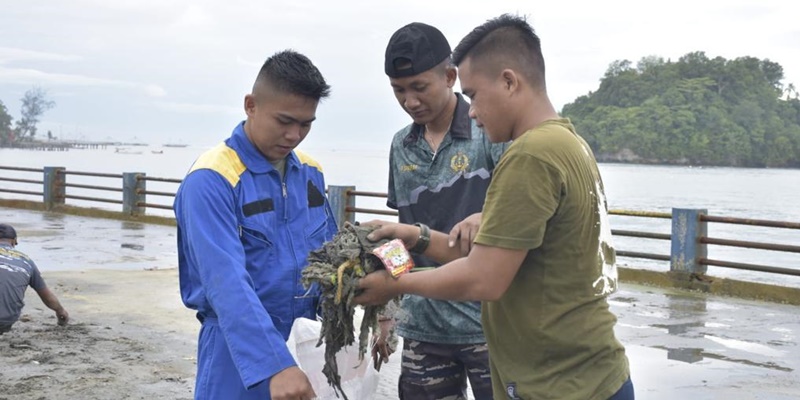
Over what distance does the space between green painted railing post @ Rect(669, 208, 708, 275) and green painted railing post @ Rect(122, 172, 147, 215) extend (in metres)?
11.7

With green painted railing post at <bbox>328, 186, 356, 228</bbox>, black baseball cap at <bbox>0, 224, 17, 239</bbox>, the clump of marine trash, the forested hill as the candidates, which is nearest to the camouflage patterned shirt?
the clump of marine trash

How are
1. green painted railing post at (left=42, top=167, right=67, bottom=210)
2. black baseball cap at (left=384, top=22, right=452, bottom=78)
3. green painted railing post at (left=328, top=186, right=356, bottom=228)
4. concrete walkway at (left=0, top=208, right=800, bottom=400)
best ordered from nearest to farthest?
black baseball cap at (left=384, top=22, right=452, bottom=78) → concrete walkway at (left=0, top=208, right=800, bottom=400) → green painted railing post at (left=328, top=186, right=356, bottom=228) → green painted railing post at (left=42, top=167, right=67, bottom=210)

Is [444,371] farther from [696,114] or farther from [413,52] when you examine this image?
[696,114]

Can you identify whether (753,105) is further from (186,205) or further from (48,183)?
(186,205)

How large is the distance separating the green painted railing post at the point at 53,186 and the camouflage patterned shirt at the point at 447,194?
1908 centimetres

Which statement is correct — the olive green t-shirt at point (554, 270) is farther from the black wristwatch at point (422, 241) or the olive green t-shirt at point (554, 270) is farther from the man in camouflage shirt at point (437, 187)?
the man in camouflage shirt at point (437, 187)

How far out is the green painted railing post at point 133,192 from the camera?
19750 mm

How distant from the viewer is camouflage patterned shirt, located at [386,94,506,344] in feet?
12.1

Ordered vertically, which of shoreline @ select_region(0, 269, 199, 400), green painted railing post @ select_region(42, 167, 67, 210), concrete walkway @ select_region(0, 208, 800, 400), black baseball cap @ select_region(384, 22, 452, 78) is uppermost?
black baseball cap @ select_region(384, 22, 452, 78)

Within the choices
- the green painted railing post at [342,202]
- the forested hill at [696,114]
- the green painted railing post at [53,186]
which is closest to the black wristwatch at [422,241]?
the green painted railing post at [342,202]

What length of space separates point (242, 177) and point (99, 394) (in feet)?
12.5

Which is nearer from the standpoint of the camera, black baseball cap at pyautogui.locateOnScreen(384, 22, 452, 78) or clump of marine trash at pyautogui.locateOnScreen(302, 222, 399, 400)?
clump of marine trash at pyautogui.locateOnScreen(302, 222, 399, 400)

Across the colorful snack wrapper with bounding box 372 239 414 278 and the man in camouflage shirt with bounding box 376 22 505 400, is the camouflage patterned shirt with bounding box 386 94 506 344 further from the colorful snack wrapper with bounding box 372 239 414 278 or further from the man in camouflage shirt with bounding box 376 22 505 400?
the colorful snack wrapper with bounding box 372 239 414 278

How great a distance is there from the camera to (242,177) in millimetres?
3137
